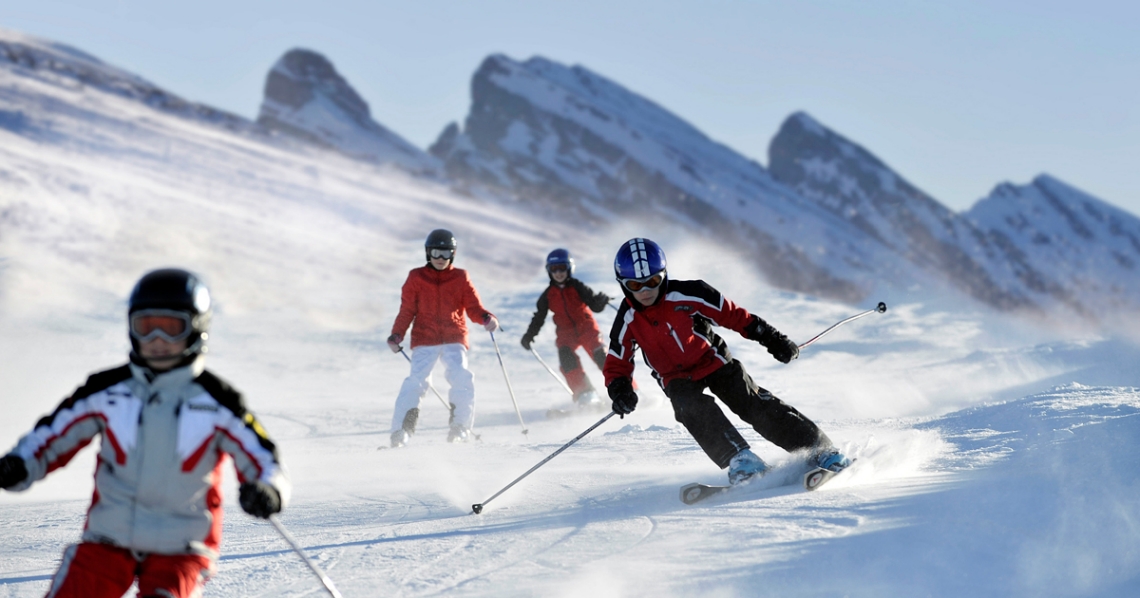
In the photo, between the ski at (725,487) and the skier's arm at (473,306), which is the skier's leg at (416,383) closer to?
the skier's arm at (473,306)

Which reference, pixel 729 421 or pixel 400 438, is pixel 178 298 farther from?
pixel 400 438

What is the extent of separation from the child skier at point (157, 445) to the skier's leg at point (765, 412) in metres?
3.01

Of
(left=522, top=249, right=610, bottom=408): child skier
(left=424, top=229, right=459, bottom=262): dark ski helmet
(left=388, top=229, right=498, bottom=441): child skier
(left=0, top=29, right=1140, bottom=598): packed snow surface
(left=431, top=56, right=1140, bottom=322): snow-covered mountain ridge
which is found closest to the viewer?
(left=0, top=29, right=1140, bottom=598): packed snow surface

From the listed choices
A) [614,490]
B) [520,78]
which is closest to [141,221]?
[614,490]

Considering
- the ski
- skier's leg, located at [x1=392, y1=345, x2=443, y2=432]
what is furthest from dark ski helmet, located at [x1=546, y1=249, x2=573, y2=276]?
the ski

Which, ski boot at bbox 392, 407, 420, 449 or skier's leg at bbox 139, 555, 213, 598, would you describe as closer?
skier's leg at bbox 139, 555, 213, 598

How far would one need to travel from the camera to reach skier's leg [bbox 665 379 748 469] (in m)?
4.85

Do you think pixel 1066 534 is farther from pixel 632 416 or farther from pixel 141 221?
pixel 141 221

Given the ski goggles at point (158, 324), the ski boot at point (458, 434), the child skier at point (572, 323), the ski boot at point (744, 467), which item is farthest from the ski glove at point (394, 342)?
the ski goggles at point (158, 324)

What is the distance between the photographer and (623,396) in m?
4.91

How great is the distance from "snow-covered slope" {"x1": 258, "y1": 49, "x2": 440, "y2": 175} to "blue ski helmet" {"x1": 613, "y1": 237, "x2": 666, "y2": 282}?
63275 mm

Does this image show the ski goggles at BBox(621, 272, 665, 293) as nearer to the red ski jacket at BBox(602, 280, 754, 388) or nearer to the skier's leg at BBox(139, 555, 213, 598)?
the red ski jacket at BBox(602, 280, 754, 388)

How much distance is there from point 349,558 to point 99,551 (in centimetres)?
136

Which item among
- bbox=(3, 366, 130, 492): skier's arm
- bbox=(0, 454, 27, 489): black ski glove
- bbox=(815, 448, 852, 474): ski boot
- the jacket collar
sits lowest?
bbox=(815, 448, 852, 474): ski boot
